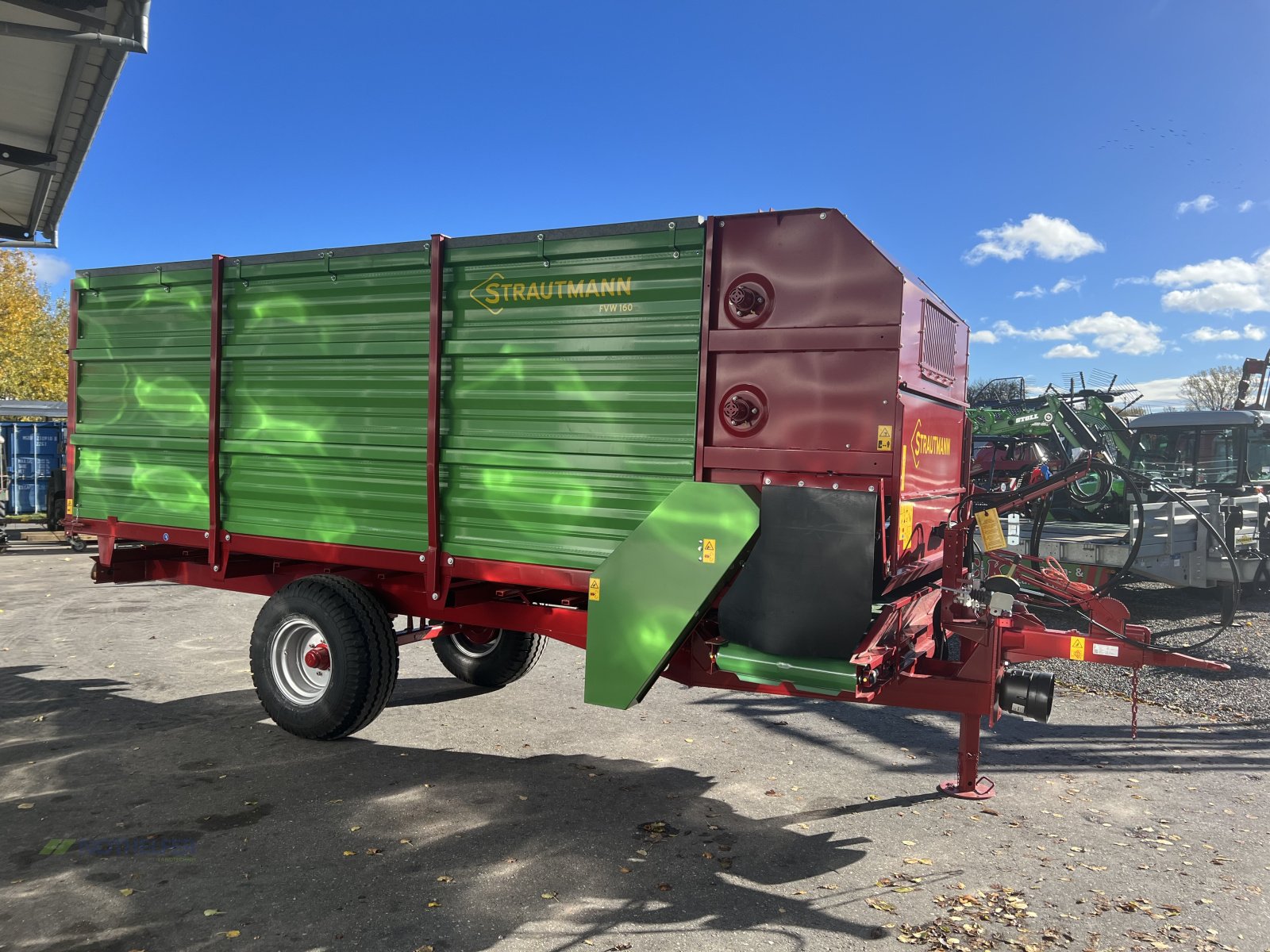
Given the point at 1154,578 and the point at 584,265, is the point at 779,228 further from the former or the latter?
the point at 1154,578

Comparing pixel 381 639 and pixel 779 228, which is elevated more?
pixel 779 228

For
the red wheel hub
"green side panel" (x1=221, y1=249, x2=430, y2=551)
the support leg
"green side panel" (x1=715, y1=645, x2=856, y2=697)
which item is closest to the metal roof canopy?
"green side panel" (x1=221, y1=249, x2=430, y2=551)

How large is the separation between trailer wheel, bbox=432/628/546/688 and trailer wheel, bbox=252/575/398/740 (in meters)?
1.51

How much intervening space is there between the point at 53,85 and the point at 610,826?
8085mm

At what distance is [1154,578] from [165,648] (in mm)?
10543

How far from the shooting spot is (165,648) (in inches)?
326

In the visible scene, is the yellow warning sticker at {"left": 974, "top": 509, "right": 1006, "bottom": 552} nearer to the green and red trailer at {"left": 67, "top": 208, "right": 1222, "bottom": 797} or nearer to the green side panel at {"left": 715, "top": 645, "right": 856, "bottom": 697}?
the green and red trailer at {"left": 67, "top": 208, "right": 1222, "bottom": 797}

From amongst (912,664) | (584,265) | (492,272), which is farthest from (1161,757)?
(492,272)

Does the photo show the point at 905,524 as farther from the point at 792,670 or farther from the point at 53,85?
the point at 53,85

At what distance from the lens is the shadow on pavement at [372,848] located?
3.51 meters

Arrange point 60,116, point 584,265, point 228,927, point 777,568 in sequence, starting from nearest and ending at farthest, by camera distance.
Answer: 1. point 228,927
2. point 777,568
3. point 584,265
4. point 60,116

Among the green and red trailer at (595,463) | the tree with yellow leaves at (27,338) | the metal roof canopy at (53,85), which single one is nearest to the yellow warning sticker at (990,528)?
the green and red trailer at (595,463)

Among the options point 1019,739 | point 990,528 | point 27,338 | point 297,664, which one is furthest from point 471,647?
point 27,338

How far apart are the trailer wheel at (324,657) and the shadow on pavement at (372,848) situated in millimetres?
286
